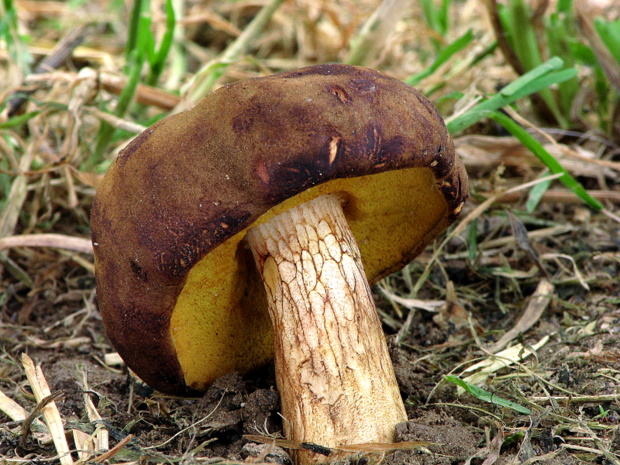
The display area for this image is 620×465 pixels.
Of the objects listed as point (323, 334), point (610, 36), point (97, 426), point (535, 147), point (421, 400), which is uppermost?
point (610, 36)

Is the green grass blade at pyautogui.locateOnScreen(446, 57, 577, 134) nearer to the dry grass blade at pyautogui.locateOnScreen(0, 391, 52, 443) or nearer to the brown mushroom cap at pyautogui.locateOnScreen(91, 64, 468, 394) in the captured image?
the brown mushroom cap at pyautogui.locateOnScreen(91, 64, 468, 394)

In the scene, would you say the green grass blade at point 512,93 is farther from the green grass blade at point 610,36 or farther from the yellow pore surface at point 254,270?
the green grass blade at point 610,36

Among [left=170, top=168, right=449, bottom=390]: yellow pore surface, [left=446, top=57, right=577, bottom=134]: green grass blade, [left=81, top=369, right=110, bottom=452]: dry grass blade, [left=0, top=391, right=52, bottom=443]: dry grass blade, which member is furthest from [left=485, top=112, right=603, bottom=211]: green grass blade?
[left=0, top=391, right=52, bottom=443]: dry grass blade

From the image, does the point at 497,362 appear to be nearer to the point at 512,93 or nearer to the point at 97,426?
the point at 512,93

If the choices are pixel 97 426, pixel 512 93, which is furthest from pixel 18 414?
pixel 512 93

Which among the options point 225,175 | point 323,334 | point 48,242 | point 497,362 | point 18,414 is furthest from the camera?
point 48,242

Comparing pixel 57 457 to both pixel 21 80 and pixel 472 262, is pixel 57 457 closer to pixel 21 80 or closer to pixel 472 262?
pixel 472 262
